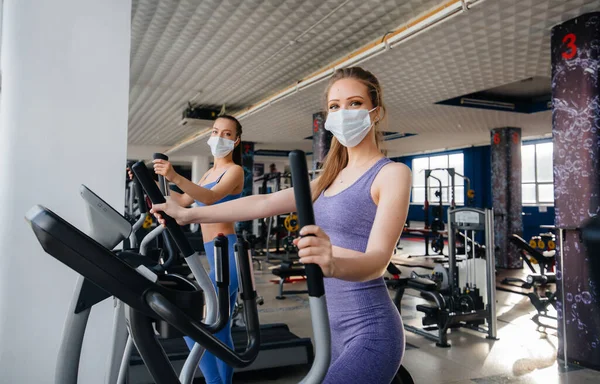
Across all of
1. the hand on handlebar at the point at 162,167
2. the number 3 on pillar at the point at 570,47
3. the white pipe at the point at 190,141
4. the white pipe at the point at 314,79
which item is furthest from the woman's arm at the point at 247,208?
the white pipe at the point at 190,141

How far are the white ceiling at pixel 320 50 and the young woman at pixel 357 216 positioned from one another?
2.52m

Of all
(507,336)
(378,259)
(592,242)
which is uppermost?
(378,259)

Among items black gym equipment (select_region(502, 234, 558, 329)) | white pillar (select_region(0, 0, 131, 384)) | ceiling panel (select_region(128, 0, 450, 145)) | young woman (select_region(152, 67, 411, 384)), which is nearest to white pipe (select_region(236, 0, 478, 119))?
ceiling panel (select_region(128, 0, 450, 145))

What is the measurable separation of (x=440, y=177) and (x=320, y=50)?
37.3 ft

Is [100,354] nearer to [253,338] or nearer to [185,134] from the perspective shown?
[253,338]

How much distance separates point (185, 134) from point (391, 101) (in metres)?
6.28

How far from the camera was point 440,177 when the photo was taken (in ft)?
50.2

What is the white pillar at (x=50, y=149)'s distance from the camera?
6.15ft

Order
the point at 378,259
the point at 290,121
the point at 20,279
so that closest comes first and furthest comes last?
the point at 378,259 < the point at 20,279 < the point at 290,121

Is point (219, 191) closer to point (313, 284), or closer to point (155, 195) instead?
point (155, 195)

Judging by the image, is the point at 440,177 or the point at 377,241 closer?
the point at 377,241

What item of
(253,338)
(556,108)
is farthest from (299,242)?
(556,108)

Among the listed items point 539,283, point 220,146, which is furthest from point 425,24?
point 539,283

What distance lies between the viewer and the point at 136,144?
1345 cm
